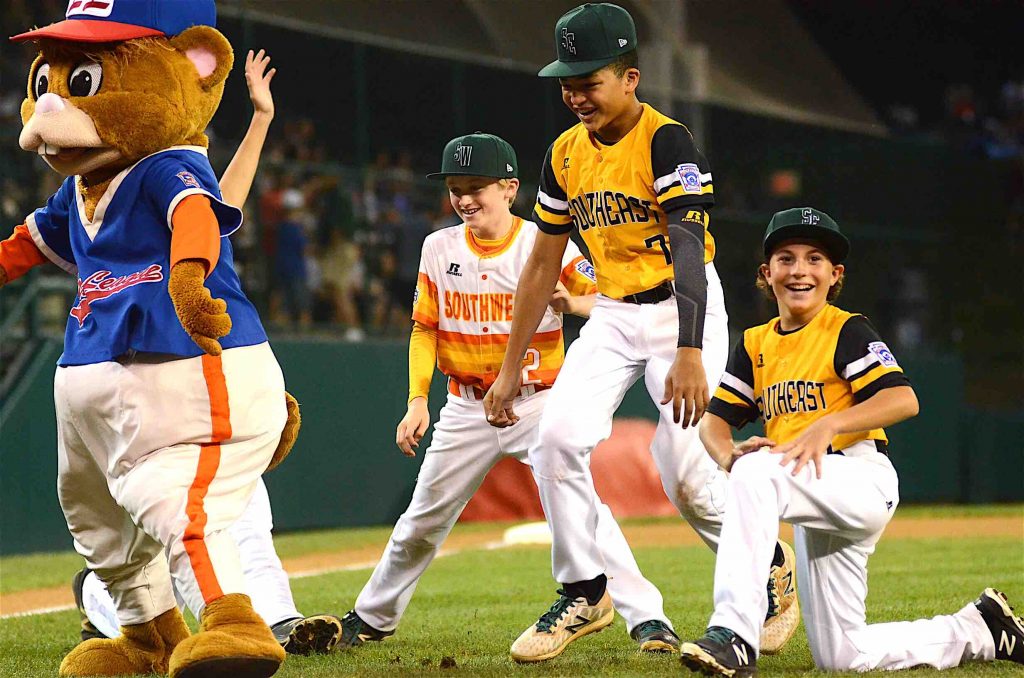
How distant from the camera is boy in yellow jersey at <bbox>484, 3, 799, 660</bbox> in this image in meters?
4.55

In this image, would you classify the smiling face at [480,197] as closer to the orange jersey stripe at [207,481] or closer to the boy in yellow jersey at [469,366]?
the boy in yellow jersey at [469,366]

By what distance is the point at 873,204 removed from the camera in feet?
63.1

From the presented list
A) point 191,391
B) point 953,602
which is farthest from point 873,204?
point 191,391

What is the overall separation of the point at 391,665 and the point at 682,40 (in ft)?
49.2

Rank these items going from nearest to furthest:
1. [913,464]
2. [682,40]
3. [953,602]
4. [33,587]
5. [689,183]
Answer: [689,183], [953,602], [33,587], [913,464], [682,40]

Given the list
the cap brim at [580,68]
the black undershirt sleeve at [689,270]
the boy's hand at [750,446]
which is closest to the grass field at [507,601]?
the boy's hand at [750,446]

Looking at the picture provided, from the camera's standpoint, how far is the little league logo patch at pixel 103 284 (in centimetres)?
390

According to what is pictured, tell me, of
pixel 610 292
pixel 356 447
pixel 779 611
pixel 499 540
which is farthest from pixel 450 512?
pixel 356 447

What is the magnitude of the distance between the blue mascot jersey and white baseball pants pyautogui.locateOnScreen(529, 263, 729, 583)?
1.12m

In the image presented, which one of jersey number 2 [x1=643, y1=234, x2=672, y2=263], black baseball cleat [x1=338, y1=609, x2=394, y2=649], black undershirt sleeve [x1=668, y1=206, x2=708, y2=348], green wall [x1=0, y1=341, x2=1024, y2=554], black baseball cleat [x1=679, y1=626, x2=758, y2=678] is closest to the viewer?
black baseball cleat [x1=679, y1=626, x2=758, y2=678]

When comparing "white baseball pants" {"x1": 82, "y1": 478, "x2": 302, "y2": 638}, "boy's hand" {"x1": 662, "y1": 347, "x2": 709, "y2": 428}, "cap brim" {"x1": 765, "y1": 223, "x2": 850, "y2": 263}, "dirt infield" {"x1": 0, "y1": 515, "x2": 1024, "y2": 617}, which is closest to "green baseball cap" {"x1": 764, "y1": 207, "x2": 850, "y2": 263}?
"cap brim" {"x1": 765, "y1": 223, "x2": 850, "y2": 263}

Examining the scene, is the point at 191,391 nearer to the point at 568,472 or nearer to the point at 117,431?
the point at 117,431

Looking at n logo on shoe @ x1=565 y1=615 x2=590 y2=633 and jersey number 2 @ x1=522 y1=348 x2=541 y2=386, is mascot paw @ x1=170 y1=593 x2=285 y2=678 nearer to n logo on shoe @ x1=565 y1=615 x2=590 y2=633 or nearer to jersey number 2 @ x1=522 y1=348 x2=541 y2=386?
n logo on shoe @ x1=565 y1=615 x2=590 y2=633

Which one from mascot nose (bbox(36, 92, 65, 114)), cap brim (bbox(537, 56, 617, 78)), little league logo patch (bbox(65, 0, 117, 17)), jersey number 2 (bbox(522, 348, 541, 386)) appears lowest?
jersey number 2 (bbox(522, 348, 541, 386))
